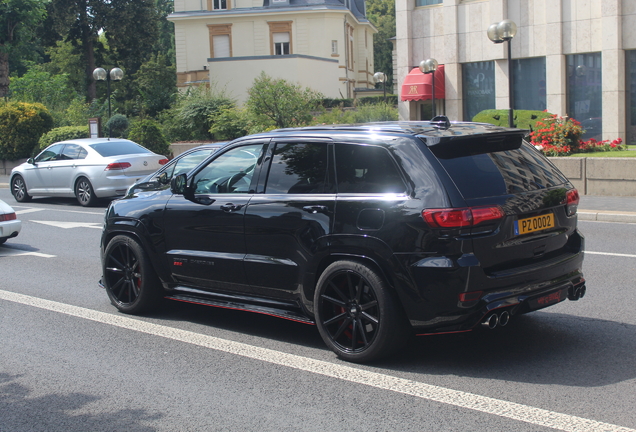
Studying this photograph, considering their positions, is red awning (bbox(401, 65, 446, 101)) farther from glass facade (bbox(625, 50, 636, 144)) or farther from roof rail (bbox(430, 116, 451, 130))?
roof rail (bbox(430, 116, 451, 130))

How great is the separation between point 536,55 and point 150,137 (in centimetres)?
1594

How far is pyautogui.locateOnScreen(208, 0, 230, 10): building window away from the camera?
58272 millimetres

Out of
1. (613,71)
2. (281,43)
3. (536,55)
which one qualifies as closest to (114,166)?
(536,55)

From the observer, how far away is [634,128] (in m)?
27.8

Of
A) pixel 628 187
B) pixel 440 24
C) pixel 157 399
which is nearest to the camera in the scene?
pixel 157 399

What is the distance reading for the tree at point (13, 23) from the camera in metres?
34.7

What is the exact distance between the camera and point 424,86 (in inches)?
1294

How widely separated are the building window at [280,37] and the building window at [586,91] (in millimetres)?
33174

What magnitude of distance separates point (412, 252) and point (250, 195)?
165 centimetres

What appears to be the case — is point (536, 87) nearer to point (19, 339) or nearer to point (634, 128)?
point (634, 128)

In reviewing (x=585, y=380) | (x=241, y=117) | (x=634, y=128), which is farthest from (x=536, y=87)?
(x=585, y=380)

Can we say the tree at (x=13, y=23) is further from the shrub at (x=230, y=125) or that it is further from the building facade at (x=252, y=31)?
the building facade at (x=252, y=31)

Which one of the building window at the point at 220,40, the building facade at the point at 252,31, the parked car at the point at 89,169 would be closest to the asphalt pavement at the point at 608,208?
the parked car at the point at 89,169

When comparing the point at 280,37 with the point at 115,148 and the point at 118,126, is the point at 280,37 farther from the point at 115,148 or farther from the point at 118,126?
the point at 115,148
